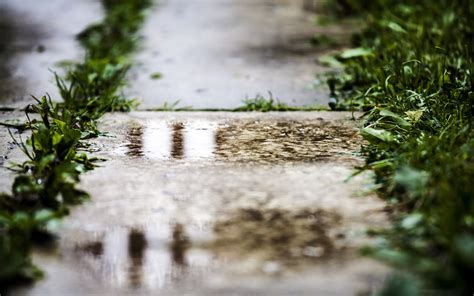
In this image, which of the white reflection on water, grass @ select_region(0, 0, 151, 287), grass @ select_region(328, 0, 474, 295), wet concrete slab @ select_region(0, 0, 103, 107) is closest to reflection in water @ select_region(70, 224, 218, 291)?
grass @ select_region(0, 0, 151, 287)

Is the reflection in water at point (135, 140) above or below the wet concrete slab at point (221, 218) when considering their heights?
above

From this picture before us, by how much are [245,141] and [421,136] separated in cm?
60

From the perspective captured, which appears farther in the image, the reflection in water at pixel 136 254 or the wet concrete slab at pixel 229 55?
the wet concrete slab at pixel 229 55

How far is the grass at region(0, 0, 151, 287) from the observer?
5.19ft

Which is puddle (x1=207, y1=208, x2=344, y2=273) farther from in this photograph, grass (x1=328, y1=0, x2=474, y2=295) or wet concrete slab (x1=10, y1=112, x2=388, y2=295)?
grass (x1=328, y1=0, x2=474, y2=295)

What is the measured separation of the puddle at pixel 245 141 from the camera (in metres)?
2.21

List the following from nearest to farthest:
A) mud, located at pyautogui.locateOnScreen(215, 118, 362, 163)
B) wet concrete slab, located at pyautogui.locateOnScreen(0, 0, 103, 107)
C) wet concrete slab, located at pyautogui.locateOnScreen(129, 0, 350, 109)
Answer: mud, located at pyautogui.locateOnScreen(215, 118, 362, 163), wet concrete slab, located at pyautogui.locateOnScreen(129, 0, 350, 109), wet concrete slab, located at pyautogui.locateOnScreen(0, 0, 103, 107)

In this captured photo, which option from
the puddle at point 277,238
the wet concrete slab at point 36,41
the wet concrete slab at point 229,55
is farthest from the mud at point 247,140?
the wet concrete slab at point 36,41

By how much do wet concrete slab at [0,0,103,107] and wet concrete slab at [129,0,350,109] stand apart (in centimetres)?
45

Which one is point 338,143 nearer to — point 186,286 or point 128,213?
point 128,213

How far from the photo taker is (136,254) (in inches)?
61.7

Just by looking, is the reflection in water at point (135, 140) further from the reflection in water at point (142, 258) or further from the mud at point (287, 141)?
the reflection in water at point (142, 258)

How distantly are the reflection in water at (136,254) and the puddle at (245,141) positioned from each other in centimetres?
57

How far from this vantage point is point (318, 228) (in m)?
1.67
